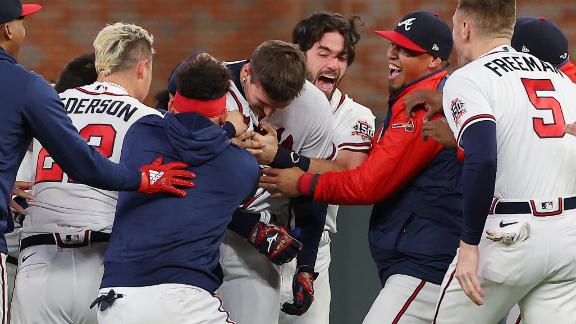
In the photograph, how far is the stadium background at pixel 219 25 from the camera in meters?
7.48

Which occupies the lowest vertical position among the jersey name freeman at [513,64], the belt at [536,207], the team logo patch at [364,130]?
the team logo patch at [364,130]

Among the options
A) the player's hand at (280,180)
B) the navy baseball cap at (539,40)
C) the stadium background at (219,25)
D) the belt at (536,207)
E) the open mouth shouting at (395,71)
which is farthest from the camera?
the stadium background at (219,25)

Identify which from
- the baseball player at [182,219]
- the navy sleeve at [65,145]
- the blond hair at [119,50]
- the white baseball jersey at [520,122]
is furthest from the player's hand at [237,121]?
the white baseball jersey at [520,122]

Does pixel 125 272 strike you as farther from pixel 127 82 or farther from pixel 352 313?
pixel 352 313

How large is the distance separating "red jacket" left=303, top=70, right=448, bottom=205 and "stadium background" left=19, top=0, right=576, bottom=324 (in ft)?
10.2

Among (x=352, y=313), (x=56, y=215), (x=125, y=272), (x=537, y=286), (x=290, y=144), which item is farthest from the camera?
(x=352, y=313)

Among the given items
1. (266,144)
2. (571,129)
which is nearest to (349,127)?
(266,144)

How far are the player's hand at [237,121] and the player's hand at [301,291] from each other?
2.25 ft

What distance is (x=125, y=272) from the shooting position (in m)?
3.69

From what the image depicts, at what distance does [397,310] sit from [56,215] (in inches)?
55.1

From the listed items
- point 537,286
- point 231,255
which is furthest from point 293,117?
point 537,286

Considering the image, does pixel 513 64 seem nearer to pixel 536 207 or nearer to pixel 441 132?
pixel 441 132

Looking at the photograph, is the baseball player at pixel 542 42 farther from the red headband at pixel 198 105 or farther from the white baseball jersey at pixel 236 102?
the red headband at pixel 198 105

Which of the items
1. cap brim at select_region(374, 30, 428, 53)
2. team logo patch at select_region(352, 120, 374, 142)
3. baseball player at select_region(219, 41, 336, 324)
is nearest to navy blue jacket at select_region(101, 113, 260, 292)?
baseball player at select_region(219, 41, 336, 324)
